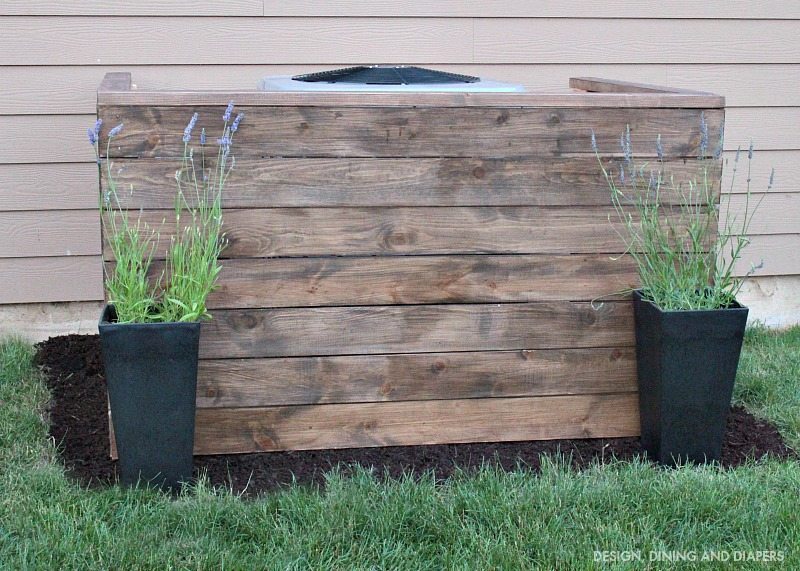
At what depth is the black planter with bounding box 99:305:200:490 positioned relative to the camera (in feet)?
7.69

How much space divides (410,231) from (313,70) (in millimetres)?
1321

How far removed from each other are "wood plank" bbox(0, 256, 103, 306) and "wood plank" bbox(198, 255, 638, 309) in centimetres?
132

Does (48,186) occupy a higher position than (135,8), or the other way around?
(135,8)

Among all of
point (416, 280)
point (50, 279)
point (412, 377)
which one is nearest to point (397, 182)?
point (416, 280)

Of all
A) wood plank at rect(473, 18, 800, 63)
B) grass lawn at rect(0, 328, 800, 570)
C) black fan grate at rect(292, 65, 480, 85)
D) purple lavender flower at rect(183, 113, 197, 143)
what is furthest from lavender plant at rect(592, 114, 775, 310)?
wood plank at rect(473, 18, 800, 63)

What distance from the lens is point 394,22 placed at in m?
3.74

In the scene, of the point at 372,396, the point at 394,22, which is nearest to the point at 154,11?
the point at 394,22

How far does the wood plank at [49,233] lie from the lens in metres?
3.66

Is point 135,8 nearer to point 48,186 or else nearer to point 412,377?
point 48,186

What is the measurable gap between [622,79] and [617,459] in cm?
183

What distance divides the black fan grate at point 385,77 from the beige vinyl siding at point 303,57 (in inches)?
20.7

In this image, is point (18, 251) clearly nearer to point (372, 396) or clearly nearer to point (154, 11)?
point (154, 11)

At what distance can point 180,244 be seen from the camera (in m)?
2.47

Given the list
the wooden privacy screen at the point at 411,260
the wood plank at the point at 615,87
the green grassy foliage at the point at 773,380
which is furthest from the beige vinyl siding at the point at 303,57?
the wooden privacy screen at the point at 411,260
